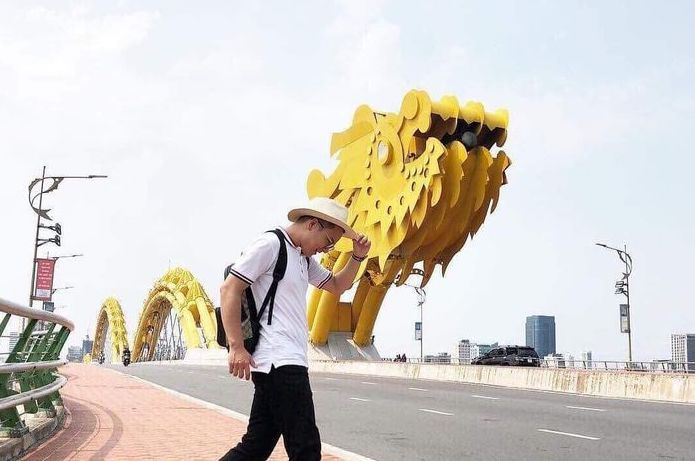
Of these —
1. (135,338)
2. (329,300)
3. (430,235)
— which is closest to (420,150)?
(430,235)

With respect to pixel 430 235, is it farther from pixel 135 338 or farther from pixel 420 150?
pixel 135 338

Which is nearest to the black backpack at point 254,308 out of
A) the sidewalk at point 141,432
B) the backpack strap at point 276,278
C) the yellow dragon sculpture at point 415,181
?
the backpack strap at point 276,278

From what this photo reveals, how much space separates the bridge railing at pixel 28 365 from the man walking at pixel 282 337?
2627 millimetres

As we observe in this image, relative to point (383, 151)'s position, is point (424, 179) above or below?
below

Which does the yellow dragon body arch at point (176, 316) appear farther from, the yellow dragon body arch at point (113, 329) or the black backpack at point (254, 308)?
the black backpack at point (254, 308)

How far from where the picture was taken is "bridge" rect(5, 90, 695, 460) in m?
8.78

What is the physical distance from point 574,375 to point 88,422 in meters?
15.0

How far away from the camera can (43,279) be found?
28.2 m

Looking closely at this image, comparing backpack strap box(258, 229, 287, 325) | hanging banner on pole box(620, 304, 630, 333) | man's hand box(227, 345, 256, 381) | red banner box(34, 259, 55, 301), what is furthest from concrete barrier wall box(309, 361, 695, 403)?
man's hand box(227, 345, 256, 381)

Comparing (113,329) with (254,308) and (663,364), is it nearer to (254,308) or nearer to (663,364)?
(663,364)

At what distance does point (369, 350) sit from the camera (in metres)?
44.8

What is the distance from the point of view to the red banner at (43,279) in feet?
91.9

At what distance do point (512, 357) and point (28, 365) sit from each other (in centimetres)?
3760

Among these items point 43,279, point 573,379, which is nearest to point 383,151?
point 43,279
